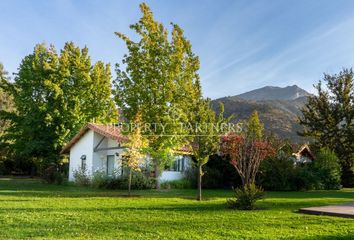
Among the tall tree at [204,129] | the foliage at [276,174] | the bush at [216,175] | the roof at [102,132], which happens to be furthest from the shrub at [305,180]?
the roof at [102,132]

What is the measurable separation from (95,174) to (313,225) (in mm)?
17803

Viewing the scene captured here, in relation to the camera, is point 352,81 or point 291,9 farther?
point 352,81

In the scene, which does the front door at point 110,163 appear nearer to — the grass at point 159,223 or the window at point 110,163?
the window at point 110,163

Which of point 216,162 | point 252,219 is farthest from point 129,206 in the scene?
point 216,162

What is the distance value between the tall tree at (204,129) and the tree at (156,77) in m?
1.99

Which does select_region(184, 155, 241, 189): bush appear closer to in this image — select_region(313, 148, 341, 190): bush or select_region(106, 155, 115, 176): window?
select_region(106, 155, 115, 176): window

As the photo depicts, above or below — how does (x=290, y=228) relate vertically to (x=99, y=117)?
below

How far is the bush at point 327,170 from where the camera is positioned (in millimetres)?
30062

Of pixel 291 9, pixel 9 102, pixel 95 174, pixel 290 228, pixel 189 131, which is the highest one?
pixel 9 102

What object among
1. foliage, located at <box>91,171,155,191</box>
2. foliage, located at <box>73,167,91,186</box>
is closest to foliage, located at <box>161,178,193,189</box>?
foliage, located at <box>91,171,155,191</box>

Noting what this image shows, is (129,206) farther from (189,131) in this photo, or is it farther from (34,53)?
(34,53)

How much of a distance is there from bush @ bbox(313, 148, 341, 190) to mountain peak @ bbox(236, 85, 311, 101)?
65.3 meters

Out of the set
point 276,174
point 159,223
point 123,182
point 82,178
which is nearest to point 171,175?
point 123,182

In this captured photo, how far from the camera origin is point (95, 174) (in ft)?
83.5
